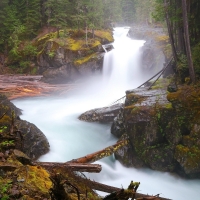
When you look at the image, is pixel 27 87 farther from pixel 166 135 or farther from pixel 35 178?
pixel 35 178

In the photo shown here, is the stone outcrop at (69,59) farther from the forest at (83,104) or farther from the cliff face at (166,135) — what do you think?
the cliff face at (166,135)

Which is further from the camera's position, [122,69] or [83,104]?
[122,69]

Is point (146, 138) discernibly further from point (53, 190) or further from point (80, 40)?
point (80, 40)

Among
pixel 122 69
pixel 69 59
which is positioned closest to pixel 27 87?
pixel 69 59

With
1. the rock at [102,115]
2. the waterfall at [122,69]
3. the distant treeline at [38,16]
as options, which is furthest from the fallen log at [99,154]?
the distant treeline at [38,16]

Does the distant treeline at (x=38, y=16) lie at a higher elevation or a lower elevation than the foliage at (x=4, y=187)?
higher

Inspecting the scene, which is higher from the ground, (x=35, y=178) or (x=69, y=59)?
(x=69, y=59)

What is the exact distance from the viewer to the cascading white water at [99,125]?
27.0ft

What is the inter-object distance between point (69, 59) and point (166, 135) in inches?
721

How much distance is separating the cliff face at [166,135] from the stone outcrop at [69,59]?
49.4 ft

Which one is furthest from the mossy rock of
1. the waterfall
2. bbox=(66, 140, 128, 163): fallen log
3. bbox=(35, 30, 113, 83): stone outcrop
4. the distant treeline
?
the distant treeline

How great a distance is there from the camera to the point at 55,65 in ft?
85.6

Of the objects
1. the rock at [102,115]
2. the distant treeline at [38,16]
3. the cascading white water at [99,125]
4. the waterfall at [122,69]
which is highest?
the distant treeline at [38,16]

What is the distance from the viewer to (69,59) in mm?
25375
